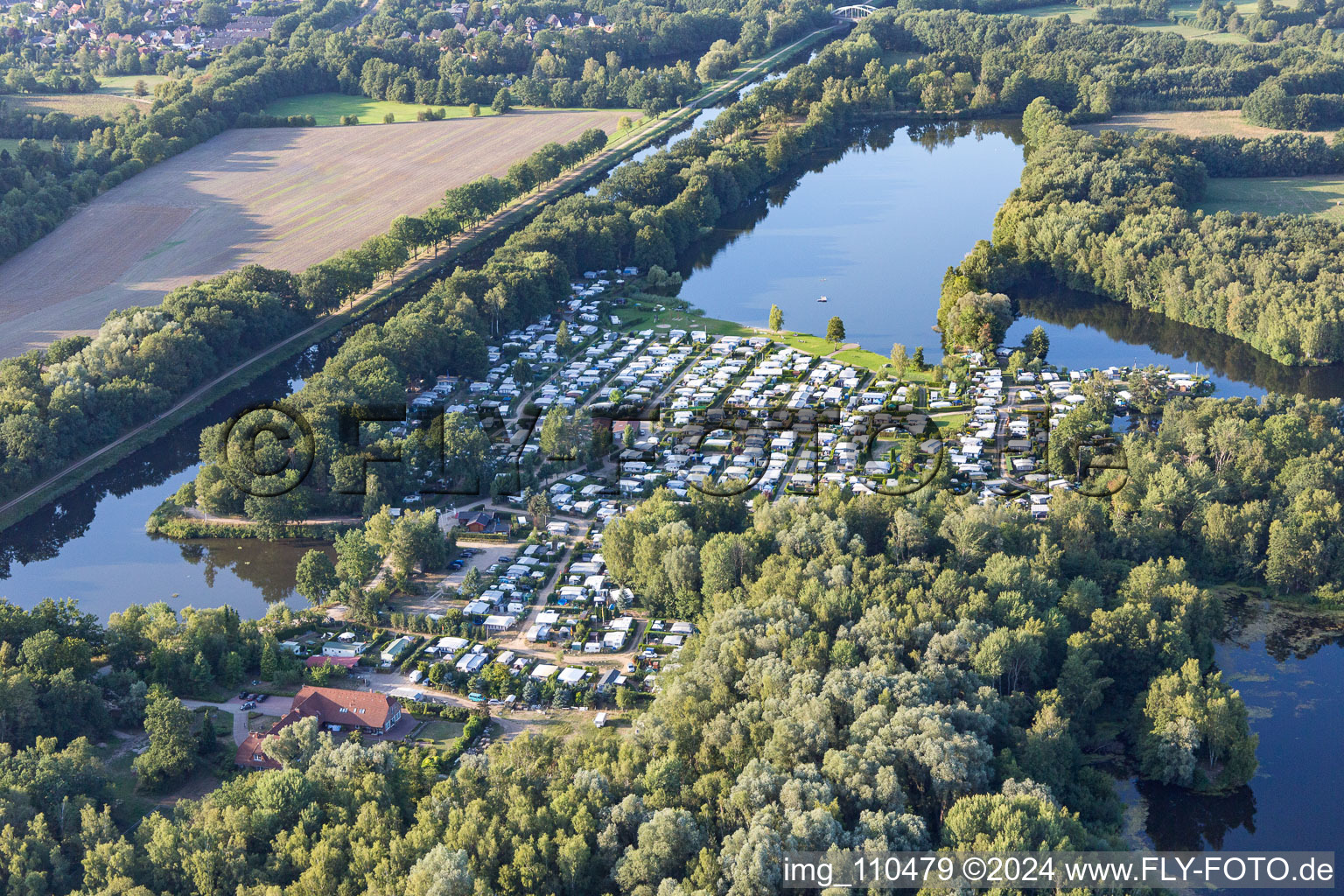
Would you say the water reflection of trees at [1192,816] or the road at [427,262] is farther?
the road at [427,262]

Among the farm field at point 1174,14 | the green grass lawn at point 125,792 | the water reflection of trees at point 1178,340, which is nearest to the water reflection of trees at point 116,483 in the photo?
the green grass lawn at point 125,792

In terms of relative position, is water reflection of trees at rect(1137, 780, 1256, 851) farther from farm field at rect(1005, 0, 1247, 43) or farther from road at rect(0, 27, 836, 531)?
farm field at rect(1005, 0, 1247, 43)

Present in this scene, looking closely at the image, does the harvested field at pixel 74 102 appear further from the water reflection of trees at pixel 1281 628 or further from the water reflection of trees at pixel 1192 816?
the water reflection of trees at pixel 1192 816

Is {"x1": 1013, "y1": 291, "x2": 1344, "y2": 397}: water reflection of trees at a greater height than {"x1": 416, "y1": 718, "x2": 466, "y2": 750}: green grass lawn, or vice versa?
{"x1": 1013, "y1": 291, "x2": 1344, "y2": 397}: water reflection of trees

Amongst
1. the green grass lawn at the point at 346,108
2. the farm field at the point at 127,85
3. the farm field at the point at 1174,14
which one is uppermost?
the farm field at the point at 1174,14

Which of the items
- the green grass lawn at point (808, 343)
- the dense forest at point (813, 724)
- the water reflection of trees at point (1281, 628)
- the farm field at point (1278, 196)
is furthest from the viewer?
the farm field at point (1278, 196)

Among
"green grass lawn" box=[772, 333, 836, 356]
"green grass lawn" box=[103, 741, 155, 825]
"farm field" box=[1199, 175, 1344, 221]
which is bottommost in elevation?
"green grass lawn" box=[103, 741, 155, 825]

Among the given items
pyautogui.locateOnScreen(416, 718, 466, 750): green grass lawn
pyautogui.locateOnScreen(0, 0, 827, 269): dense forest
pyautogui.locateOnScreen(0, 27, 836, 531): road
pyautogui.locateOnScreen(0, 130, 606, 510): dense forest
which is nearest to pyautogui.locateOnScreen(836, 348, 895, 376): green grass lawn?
pyautogui.locateOnScreen(0, 130, 606, 510): dense forest
